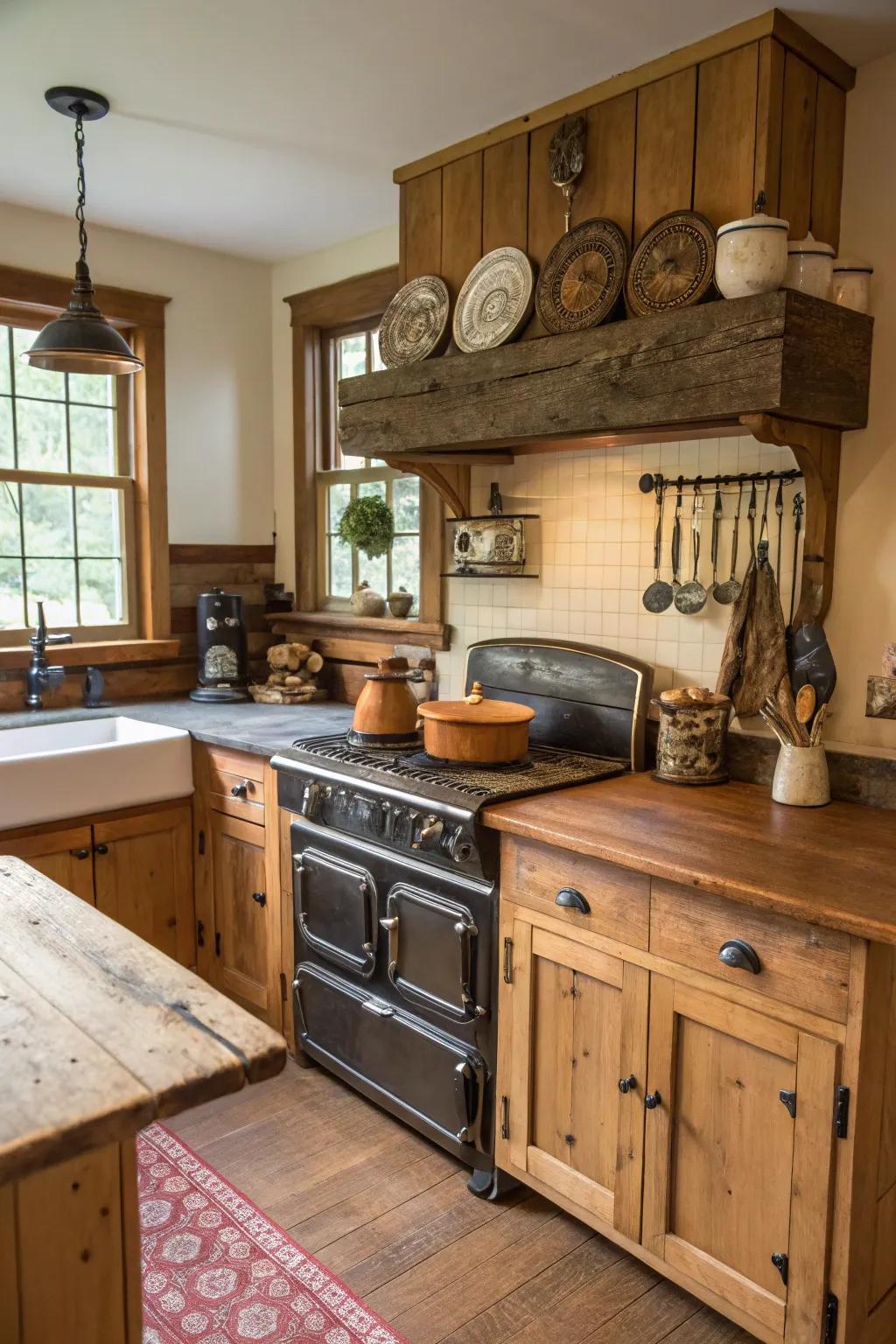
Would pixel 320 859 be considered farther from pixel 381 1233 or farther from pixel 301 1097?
pixel 381 1233

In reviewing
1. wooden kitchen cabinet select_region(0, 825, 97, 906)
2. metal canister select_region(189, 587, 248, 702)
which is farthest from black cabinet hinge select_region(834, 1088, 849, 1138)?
metal canister select_region(189, 587, 248, 702)

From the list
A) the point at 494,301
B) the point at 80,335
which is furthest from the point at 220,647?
the point at 494,301

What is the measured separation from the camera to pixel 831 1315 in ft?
5.59

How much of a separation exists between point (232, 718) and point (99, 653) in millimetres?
650

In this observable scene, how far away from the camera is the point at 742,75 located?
2092 millimetres

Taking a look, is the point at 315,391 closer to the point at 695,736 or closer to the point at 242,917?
the point at 242,917

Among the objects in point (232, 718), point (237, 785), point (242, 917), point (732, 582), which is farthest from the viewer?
point (232, 718)

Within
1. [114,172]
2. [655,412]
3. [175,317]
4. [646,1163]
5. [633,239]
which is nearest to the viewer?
[646,1163]

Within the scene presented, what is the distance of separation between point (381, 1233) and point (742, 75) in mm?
2587

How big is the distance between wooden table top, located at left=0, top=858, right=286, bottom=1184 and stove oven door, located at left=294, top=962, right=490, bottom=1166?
43.2 inches

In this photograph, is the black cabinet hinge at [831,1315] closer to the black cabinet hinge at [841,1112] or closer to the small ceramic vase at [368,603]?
the black cabinet hinge at [841,1112]

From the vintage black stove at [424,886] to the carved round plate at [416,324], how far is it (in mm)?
873

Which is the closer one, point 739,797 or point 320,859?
point 739,797

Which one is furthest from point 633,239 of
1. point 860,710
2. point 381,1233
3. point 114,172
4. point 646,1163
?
point 381,1233
